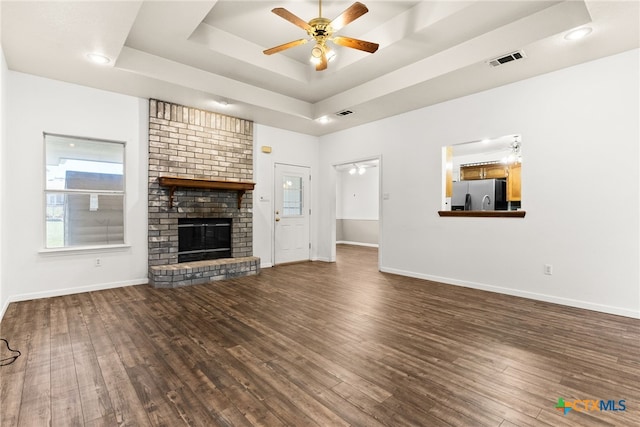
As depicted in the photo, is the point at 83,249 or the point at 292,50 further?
the point at 292,50

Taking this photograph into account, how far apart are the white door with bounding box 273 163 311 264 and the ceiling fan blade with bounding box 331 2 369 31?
369cm

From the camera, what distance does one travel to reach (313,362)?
2289 millimetres

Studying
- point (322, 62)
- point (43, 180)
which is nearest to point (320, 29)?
point (322, 62)

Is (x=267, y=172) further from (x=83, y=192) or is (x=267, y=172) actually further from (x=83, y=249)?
(x=83, y=249)

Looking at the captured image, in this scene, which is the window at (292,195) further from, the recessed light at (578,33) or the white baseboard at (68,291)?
the recessed light at (578,33)

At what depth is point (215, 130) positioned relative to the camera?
5.53m

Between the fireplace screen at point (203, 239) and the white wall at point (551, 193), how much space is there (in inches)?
130

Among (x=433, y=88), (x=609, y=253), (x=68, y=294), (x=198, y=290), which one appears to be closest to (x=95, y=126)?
(x=68, y=294)

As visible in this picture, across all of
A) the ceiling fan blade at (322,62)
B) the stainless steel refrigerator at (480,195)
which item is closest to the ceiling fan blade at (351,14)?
the ceiling fan blade at (322,62)

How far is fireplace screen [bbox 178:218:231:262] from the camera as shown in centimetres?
525

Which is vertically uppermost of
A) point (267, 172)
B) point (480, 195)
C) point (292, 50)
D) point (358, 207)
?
point (292, 50)

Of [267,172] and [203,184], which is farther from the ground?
[267,172]

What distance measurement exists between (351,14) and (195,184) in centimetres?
339

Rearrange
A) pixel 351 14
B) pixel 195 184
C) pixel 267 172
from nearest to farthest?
pixel 351 14 < pixel 195 184 < pixel 267 172
